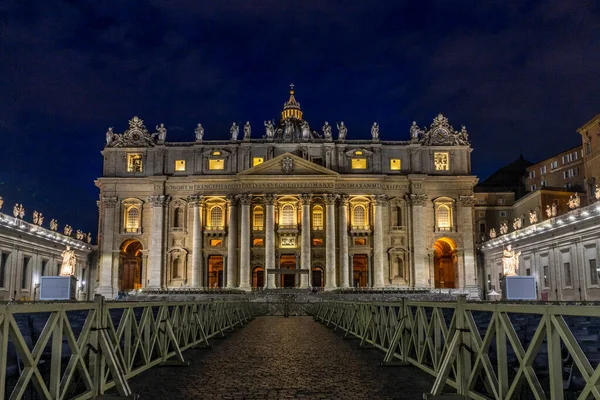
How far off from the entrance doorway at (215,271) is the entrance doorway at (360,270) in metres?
16.7

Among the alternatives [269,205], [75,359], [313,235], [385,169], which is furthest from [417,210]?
[75,359]

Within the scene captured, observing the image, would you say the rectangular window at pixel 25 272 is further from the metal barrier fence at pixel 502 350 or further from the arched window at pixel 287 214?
the metal barrier fence at pixel 502 350

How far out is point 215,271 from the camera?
7512cm

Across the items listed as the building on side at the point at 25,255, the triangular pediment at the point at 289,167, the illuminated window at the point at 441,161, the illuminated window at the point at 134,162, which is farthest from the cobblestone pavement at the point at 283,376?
the illuminated window at the point at 134,162

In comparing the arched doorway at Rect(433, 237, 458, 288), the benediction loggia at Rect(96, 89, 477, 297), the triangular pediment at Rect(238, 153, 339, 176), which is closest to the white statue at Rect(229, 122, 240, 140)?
the benediction loggia at Rect(96, 89, 477, 297)

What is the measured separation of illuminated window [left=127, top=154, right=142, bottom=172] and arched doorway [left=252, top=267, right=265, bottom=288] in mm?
19452

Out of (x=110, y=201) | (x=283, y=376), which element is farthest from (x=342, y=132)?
(x=283, y=376)

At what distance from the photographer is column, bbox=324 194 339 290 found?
69.2 metres

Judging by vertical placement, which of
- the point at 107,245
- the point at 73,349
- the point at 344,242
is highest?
the point at 344,242

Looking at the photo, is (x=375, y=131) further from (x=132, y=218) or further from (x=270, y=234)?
(x=132, y=218)

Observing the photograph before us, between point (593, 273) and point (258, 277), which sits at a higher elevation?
point (258, 277)

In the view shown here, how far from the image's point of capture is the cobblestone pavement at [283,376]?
9578mm

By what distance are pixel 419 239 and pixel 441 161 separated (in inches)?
429

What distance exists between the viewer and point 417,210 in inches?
2830
